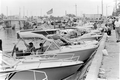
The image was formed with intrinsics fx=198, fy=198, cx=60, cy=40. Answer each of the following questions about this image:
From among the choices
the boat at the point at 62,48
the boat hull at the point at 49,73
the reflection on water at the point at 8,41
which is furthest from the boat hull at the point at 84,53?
the reflection on water at the point at 8,41

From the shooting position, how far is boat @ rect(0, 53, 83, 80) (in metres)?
8.01

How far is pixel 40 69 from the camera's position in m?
8.16

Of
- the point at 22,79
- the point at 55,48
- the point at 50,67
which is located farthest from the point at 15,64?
the point at 55,48

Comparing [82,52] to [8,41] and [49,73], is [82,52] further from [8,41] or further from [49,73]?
[8,41]

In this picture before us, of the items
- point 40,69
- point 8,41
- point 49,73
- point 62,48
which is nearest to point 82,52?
point 62,48

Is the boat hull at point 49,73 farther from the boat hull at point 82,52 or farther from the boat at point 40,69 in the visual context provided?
the boat hull at point 82,52

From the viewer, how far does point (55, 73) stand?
28.6 ft

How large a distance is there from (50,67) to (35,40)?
3388mm

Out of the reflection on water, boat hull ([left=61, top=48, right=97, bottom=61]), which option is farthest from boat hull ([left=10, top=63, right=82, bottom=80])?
the reflection on water

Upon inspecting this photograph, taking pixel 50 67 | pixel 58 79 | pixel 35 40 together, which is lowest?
pixel 58 79

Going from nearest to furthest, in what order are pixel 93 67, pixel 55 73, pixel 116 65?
pixel 93 67
pixel 116 65
pixel 55 73

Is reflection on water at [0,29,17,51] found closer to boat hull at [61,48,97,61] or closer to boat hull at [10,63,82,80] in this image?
boat hull at [61,48,97,61]

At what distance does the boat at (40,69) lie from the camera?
315 inches

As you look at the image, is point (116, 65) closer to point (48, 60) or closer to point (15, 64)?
point (48, 60)
